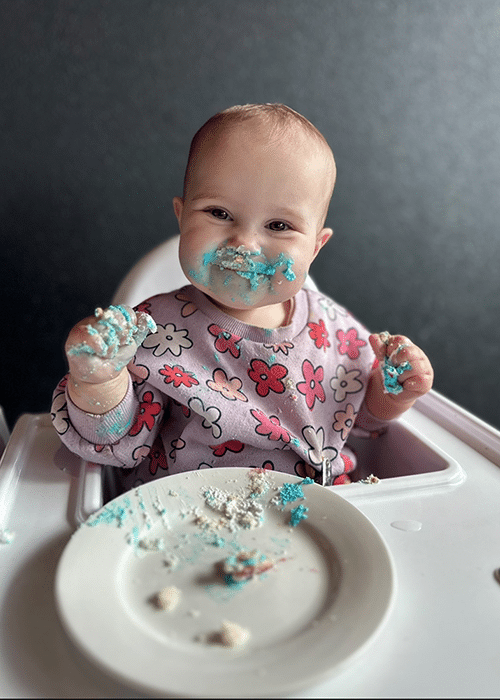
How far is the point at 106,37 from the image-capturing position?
4.29ft

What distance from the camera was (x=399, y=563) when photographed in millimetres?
578

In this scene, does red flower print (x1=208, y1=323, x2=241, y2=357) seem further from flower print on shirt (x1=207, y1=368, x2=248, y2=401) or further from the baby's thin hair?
the baby's thin hair

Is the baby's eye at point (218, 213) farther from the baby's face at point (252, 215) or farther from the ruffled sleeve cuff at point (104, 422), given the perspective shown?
the ruffled sleeve cuff at point (104, 422)

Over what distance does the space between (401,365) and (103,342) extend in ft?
1.36

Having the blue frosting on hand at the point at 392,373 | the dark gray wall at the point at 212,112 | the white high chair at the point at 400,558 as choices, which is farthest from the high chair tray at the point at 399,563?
the dark gray wall at the point at 212,112

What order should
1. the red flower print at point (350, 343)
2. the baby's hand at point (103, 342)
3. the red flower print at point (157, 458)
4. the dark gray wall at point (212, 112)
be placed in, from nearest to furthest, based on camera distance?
the baby's hand at point (103, 342) → the red flower print at point (157, 458) → the red flower print at point (350, 343) → the dark gray wall at point (212, 112)

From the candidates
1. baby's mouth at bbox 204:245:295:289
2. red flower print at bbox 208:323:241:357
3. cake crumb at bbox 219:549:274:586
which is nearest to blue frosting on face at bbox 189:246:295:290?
baby's mouth at bbox 204:245:295:289

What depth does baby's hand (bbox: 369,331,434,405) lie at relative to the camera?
80 cm

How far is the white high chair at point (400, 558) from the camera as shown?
0.45 metres

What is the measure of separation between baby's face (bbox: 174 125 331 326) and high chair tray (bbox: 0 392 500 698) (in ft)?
0.93

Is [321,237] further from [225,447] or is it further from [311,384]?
[225,447]

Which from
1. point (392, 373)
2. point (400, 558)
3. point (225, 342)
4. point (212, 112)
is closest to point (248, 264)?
point (225, 342)

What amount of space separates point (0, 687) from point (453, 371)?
1.67 m

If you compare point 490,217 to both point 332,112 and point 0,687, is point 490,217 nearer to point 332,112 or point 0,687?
point 332,112
